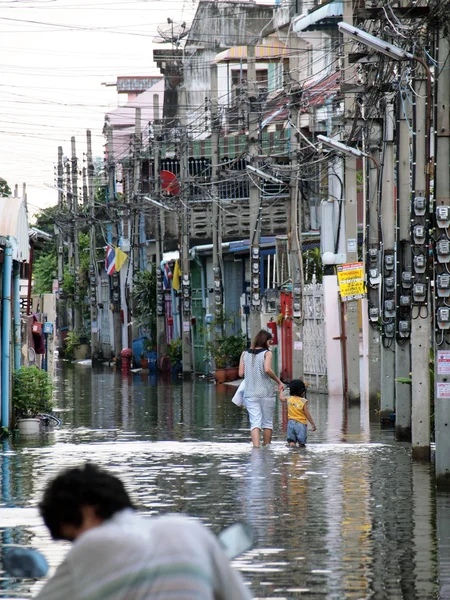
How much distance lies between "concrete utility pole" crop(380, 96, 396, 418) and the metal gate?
32.8 feet

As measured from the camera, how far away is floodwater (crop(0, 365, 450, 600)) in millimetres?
9820

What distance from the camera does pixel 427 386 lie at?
17.0 meters

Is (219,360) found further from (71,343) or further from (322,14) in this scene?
(71,343)

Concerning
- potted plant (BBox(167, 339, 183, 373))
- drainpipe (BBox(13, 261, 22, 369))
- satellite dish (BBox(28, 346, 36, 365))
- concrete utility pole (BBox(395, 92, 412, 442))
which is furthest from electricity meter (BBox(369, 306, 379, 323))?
potted plant (BBox(167, 339, 183, 373))

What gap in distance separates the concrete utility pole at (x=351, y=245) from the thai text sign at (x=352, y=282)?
32 centimetres

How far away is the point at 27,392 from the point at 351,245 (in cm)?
883

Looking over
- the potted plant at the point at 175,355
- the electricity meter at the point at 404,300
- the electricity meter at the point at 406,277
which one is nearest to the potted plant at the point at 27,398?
the electricity meter at the point at 404,300

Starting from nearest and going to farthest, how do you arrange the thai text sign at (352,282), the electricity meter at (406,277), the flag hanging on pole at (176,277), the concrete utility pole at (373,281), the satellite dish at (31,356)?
the electricity meter at (406,277) → the concrete utility pole at (373,281) → the thai text sign at (352,282) → the satellite dish at (31,356) → the flag hanging on pole at (176,277)

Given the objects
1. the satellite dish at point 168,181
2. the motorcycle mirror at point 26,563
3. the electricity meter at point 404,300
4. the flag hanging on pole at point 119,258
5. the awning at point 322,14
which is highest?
the awning at point 322,14

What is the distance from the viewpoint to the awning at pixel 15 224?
903 inches

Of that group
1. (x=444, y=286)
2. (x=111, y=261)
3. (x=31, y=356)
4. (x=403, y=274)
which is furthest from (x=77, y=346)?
(x=444, y=286)

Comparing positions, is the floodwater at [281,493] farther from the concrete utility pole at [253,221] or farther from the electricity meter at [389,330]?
the concrete utility pole at [253,221]

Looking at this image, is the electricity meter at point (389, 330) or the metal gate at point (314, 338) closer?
the electricity meter at point (389, 330)

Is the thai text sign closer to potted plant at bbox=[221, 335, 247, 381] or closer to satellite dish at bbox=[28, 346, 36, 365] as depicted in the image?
satellite dish at bbox=[28, 346, 36, 365]
